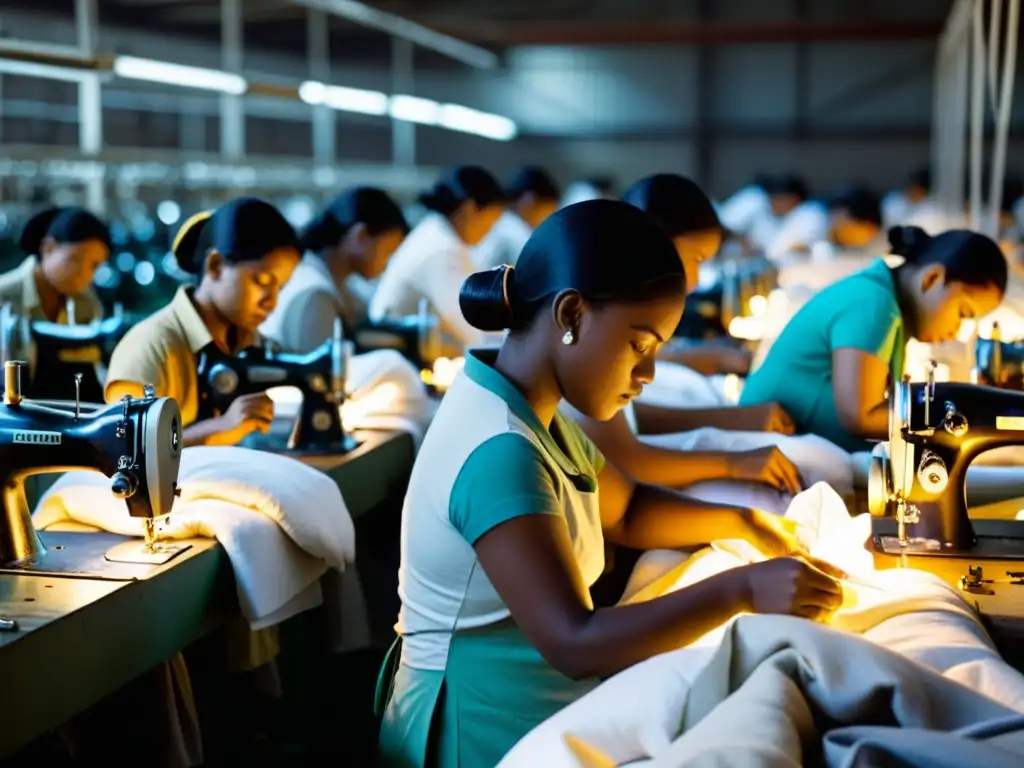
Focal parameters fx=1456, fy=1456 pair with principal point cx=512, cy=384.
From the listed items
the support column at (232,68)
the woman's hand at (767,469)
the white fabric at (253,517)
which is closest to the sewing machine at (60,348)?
the white fabric at (253,517)

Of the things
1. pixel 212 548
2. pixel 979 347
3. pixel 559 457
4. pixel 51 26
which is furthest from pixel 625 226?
pixel 51 26

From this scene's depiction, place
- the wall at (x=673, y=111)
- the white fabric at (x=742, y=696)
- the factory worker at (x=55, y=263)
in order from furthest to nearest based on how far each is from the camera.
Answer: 1. the wall at (x=673, y=111)
2. the factory worker at (x=55, y=263)
3. the white fabric at (x=742, y=696)

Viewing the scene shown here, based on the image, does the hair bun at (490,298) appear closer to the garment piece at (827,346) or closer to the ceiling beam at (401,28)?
the garment piece at (827,346)

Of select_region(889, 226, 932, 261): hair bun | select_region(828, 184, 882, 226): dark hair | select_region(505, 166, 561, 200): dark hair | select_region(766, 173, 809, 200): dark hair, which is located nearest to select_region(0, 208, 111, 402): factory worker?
select_region(889, 226, 932, 261): hair bun

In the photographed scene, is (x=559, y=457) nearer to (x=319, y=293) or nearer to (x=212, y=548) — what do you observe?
(x=212, y=548)

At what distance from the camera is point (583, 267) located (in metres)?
1.85

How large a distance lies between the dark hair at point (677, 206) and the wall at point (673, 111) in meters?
11.3

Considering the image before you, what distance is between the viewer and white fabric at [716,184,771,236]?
38.4ft

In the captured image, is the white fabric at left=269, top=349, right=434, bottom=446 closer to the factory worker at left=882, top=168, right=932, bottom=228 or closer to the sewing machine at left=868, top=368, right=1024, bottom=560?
the sewing machine at left=868, top=368, right=1024, bottom=560

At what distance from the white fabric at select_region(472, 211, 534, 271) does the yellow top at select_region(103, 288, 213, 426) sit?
325 centimetres

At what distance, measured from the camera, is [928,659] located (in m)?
1.73

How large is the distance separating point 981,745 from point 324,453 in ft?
8.13

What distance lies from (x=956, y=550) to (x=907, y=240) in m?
1.33

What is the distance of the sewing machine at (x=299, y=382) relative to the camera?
3.35 meters
